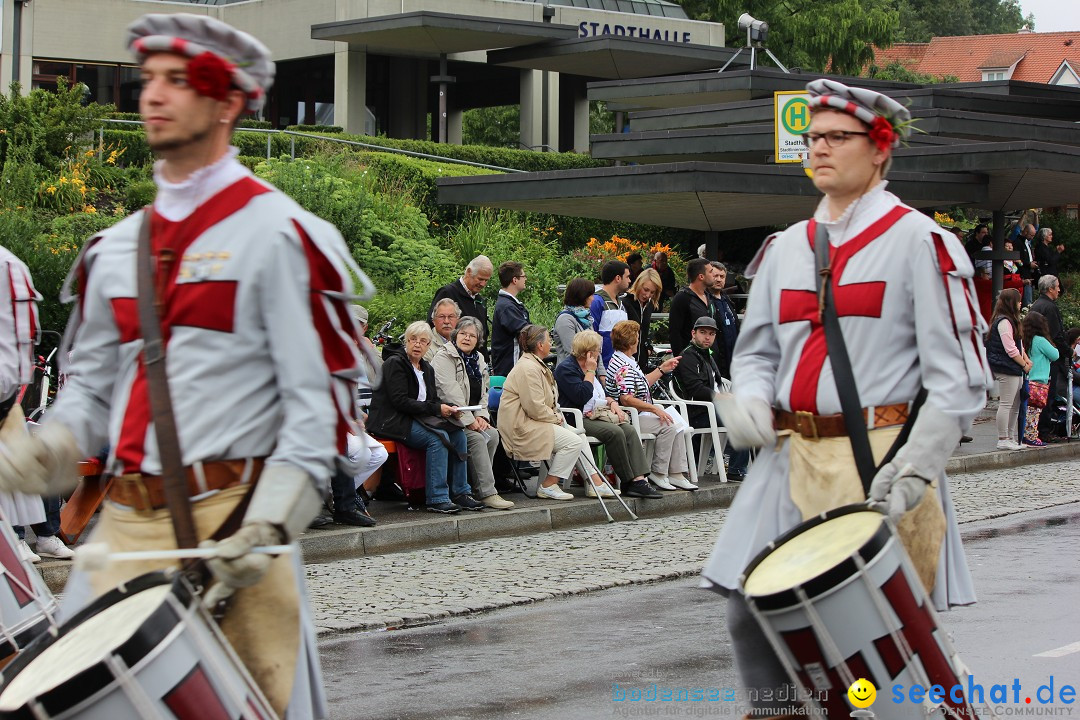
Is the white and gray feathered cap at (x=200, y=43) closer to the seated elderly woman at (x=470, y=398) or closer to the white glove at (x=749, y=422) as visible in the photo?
the white glove at (x=749, y=422)

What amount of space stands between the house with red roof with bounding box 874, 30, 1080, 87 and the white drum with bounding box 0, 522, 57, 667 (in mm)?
93157

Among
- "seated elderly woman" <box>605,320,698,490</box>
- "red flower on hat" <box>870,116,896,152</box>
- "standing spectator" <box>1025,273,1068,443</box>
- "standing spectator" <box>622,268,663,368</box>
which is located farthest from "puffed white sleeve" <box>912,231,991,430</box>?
"standing spectator" <box>1025,273,1068,443</box>

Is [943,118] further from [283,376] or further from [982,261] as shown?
[283,376]

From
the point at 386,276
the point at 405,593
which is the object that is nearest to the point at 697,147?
the point at 386,276

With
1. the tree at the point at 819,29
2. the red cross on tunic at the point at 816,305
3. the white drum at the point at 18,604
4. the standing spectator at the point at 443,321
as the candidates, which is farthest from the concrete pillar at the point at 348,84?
the red cross on tunic at the point at 816,305

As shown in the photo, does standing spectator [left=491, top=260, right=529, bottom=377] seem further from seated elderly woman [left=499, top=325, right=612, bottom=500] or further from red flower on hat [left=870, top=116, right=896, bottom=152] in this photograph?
red flower on hat [left=870, top=116, right=896, bottom=152]

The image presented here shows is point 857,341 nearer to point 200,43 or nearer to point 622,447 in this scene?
point 200,43

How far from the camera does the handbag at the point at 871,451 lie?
4613 mm

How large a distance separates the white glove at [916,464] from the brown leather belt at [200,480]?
1776 mm

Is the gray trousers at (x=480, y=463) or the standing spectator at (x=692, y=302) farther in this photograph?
the standing spectator at (x=692, y=302)

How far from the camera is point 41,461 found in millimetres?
3836

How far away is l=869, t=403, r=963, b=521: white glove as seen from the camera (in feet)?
14.4

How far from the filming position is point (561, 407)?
1345 cm

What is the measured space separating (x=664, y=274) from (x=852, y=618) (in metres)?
15.6
